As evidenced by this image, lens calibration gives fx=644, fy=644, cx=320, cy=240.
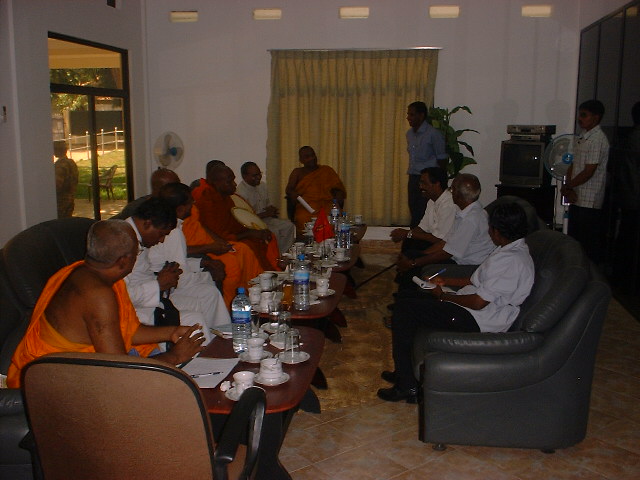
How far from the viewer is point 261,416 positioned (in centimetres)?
199

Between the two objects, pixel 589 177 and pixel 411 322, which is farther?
pixel 589 177

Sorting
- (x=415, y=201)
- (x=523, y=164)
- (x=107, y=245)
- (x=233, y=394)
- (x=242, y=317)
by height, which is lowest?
(x=233, y=394)

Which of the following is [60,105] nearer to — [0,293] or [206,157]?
[206,157]

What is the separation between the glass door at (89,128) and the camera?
6402 mm

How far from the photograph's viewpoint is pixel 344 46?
7957 millimetres

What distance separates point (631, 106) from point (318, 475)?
416 cm

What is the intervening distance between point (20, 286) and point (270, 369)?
1482mm

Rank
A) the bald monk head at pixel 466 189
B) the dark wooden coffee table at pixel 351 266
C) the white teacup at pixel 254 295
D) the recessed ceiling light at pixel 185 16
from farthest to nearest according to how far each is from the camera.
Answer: the recessed ceiling light at pixel 185 16 < the dark wooden coffee table at pixel 351 266 < the bald monk head at pixel 466 189 < the white teacup at pixel 254 295

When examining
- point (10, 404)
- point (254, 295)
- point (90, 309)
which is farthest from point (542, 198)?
point (10, 404)

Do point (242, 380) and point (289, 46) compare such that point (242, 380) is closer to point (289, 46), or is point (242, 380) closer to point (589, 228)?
point (589, 228)

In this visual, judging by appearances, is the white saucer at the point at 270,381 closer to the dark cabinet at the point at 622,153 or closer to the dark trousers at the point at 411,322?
the dark trousers at the point at 411,322

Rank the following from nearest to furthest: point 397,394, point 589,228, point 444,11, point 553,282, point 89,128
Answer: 1. point 553,282
2. point 397,394
3. point 589,228
4. point 89,128
5. point 444,11

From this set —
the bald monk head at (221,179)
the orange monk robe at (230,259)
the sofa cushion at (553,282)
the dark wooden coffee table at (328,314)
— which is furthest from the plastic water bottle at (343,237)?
the sofa cushion at (553,282)

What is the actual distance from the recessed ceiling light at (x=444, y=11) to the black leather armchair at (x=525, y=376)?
5.58 m
